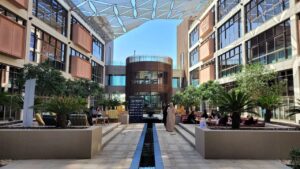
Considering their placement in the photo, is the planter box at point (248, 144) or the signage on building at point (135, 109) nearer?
the planter box at point (248, 144)

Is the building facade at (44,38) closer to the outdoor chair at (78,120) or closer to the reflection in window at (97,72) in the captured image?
the reflection in window at (97,72)

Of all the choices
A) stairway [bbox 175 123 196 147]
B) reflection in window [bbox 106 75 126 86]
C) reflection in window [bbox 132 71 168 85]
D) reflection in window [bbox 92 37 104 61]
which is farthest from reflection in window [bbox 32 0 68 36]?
reflection in window [bbox 106 75 126 86]

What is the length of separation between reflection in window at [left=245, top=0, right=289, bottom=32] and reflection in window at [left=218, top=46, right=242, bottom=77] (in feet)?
10.8

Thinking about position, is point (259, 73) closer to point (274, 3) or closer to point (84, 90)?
point (274, 3)

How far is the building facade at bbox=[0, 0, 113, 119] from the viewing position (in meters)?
18.9

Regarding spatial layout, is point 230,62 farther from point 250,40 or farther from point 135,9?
point 135,9

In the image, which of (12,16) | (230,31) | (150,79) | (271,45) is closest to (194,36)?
(150,79)

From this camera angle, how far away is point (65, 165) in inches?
289

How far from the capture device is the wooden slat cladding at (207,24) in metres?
37.9

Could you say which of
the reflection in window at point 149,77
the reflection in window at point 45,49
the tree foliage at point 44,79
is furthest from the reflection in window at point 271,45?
the reflection in window at point 149,77

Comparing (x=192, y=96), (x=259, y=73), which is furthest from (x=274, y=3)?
(x=192, y=96)

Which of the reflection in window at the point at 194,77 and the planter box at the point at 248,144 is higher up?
the reflection in window at the point at 194,77

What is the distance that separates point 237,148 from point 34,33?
20677 millimetres

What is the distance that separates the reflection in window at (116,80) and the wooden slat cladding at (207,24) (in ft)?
68.8
